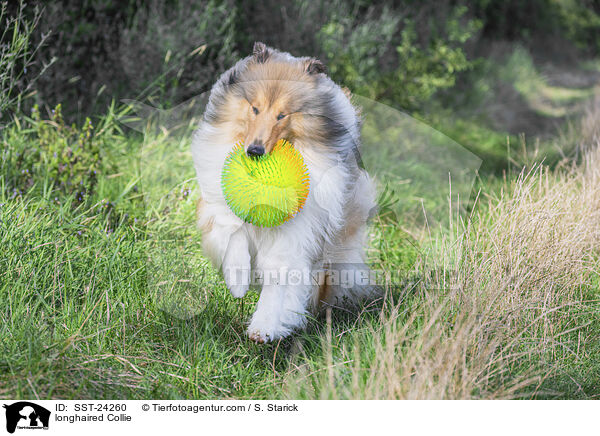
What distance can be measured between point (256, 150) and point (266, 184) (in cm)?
15

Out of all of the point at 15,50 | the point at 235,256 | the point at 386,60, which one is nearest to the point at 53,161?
the point at 15,50

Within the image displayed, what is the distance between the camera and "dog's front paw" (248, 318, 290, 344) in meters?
2.80

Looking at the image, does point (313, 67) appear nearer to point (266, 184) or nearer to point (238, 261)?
point (266, 184)

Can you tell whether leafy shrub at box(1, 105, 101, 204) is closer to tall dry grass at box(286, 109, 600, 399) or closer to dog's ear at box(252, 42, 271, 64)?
dog's ear at box(252, 42, 271, 64)

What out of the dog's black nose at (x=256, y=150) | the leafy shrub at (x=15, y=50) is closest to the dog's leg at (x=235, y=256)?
the dog's black nose at (x=256, y=150)

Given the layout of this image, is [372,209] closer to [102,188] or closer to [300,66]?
[300,66]

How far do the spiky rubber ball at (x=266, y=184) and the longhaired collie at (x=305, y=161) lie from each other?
0.07m

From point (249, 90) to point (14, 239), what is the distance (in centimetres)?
151

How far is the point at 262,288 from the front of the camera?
9.63ft

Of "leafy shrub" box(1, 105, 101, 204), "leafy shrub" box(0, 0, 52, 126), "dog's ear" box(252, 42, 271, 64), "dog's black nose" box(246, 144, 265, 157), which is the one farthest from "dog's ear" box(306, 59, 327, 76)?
"leafy shrub" box(0, 0, 52, 126)

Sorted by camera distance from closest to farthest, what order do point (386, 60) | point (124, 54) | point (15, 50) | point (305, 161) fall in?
point (305, 161)
point (15, 50)
point (124, 54)
point (386, 60)

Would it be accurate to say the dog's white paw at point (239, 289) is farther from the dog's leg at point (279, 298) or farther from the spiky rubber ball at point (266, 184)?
the spiky rubber ball at point (266, 184)

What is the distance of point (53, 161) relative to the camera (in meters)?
4.08
